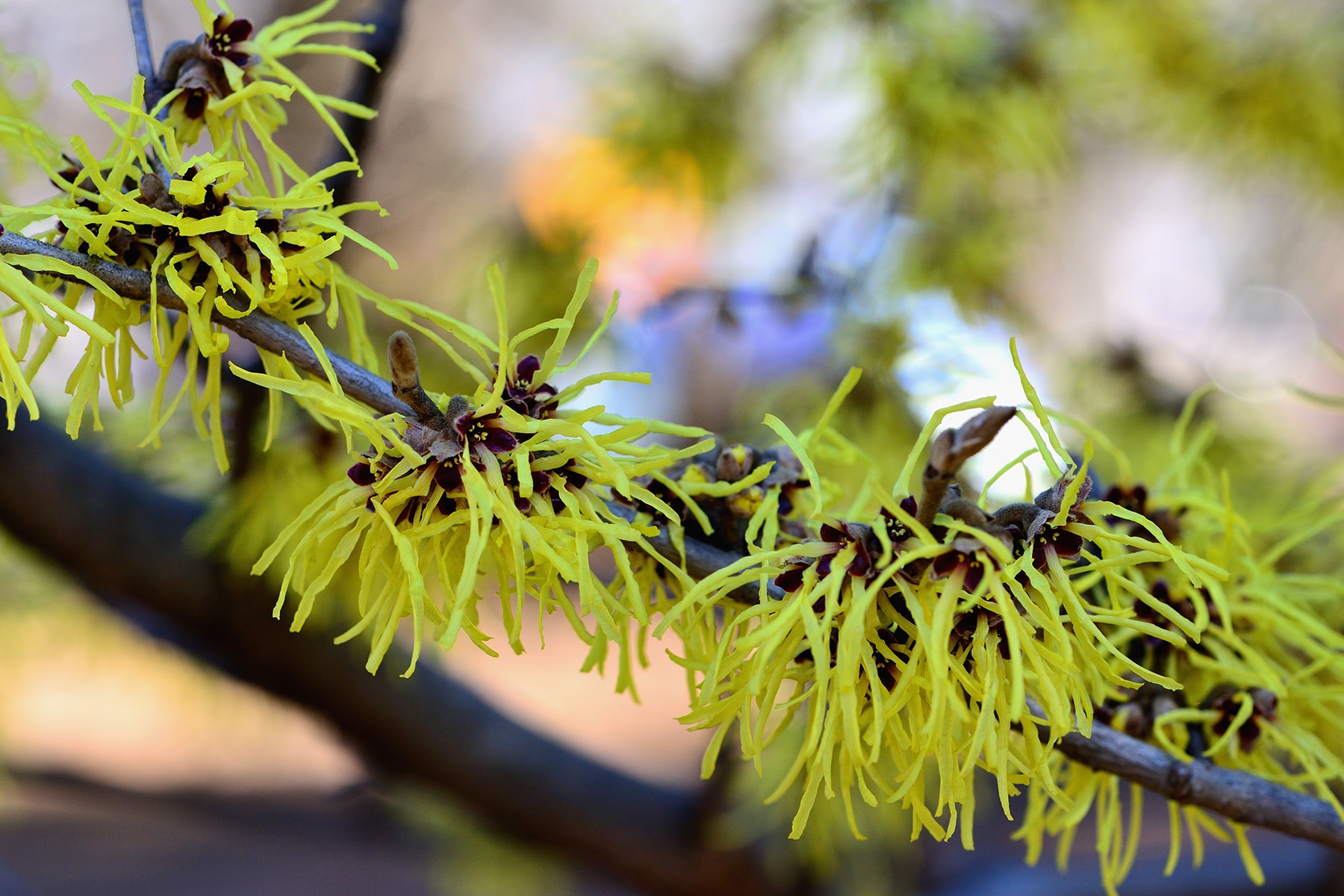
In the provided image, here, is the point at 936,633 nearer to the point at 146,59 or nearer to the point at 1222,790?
the point at 1222,790

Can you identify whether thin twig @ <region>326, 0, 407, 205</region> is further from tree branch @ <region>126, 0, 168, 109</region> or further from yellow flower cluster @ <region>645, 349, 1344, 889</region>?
yellow flower cluster @ <region>645, 349, 1344, 889</region>

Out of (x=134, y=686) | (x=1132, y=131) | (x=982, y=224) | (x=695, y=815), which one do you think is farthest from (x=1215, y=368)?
(x=134, y=686)

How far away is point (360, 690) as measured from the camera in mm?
527

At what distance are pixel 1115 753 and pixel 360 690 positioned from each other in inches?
16.7

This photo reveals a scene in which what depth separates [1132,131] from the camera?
750 mm

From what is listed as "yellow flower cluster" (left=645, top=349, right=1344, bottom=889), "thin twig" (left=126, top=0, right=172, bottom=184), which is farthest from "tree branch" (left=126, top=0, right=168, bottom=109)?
"yellow flower cluster" (left=645, top=349, right=1344, bottom=889)

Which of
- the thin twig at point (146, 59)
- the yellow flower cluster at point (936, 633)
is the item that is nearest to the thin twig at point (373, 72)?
the thin twig at point (146, 59)

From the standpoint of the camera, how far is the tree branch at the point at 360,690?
1.54ft

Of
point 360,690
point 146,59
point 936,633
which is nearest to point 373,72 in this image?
point 146,59

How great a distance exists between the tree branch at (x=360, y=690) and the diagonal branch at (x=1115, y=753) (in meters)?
0.31

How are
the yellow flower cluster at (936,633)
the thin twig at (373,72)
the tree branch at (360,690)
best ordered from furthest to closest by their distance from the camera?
the tree branch at (360,690)
the thin twig at (373,72)
the yellow flower cluster at (936,633)

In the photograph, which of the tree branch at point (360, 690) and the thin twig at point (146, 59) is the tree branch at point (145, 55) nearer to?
the thin twig at point (146, 59)

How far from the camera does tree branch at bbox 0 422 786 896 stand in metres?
0.47

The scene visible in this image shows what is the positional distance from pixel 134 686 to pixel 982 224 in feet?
2.92
